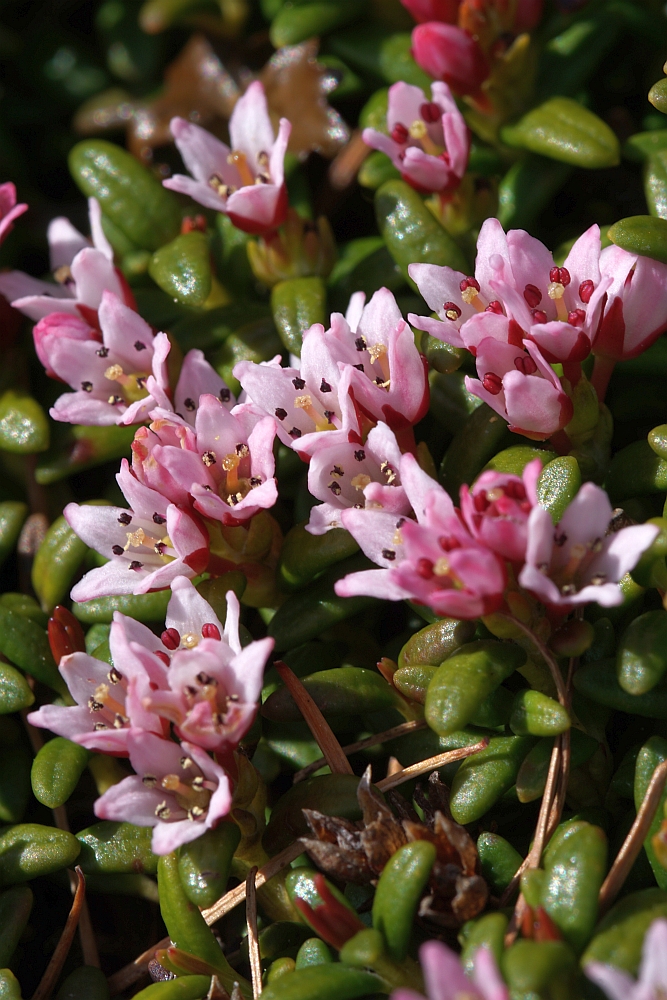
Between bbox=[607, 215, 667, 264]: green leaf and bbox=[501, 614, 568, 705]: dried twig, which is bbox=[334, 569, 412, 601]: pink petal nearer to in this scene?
bbox=[501, 614, 568, 705]: dried twig

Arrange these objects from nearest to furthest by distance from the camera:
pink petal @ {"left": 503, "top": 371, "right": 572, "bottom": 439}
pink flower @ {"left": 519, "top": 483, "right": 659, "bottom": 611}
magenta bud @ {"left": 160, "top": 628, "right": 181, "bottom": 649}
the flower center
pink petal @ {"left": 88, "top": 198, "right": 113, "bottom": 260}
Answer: pink flower @ {"left": 519, "top": 483, "right": 659, "bottom": 611} < pink petal @ {"left": 503, "top": 371, "right": 572, "bottom": 439} < magenta bud @ {"left": 160, "top": 628, "right": 181, "bottom": 649} < the flower center < pink petal @ {"left": 88, "top": 198, "right": 113, "bottom": 260}

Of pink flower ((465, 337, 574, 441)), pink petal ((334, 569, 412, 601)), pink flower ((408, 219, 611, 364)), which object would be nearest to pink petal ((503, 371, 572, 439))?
pink flower ((465, 337, 574, 441))

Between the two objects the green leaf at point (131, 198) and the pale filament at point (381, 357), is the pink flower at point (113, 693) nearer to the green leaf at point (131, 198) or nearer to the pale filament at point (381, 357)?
the pale filament at point (381, 357)

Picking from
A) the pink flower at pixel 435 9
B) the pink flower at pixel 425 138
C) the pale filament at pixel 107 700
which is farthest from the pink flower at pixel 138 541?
the pink flower at pixel 435 9

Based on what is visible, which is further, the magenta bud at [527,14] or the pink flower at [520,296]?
the magenta bud at [527,14]

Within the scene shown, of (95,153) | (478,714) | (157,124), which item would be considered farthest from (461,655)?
(157,124)

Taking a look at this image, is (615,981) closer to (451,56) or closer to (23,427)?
(23,427)

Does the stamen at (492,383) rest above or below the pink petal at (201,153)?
below
